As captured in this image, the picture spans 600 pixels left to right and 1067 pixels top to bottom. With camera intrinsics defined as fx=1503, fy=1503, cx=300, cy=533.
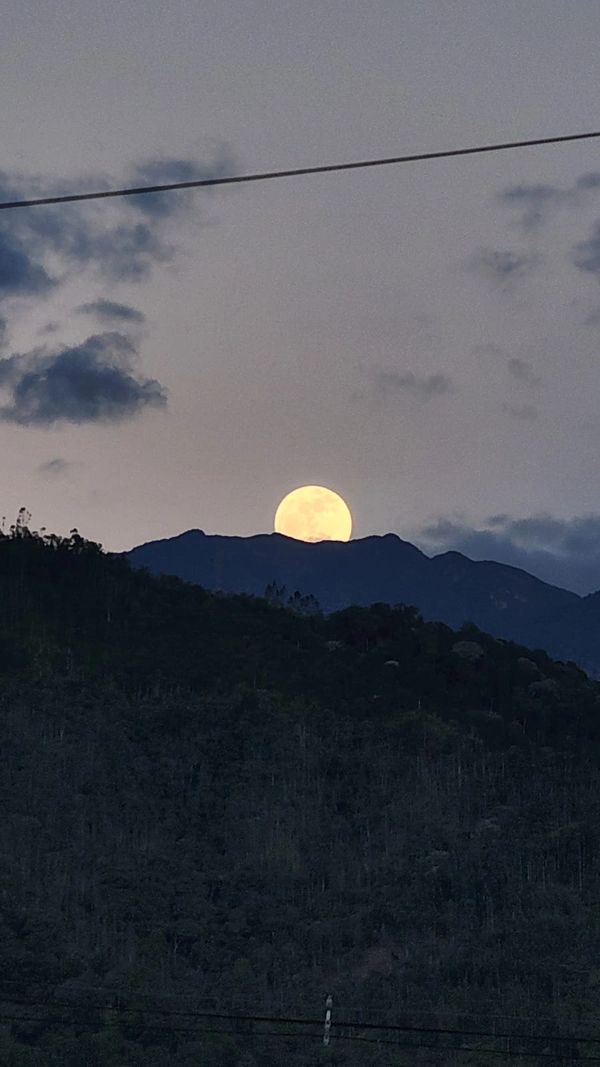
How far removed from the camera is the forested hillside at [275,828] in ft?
162

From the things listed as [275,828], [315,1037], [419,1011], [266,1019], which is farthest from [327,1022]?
[275,828]

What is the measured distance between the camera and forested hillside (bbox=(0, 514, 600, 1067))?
4941 centimetres

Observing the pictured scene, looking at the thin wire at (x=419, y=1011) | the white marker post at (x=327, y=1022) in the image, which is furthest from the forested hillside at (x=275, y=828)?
the white marker post at (x=327, y=1022)

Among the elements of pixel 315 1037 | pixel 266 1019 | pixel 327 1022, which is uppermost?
pixel 327 1022

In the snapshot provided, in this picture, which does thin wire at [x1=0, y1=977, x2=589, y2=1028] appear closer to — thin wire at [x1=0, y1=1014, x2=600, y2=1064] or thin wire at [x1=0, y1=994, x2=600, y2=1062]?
thin wire at [x1=0, y1=994, x2=600, y2=1062]

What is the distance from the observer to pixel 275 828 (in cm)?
6431

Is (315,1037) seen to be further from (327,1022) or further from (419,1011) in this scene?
(419,1011)

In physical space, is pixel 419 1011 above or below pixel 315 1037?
above

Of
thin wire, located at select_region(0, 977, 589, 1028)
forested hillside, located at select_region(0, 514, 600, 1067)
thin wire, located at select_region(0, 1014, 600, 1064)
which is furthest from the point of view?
forested hillside, located at select_region(0, 514, 600, 1067)

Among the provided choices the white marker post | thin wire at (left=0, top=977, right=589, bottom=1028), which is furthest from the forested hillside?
the white marker post

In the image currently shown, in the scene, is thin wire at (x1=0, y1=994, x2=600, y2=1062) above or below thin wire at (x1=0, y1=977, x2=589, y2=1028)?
below

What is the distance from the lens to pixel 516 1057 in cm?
Answer: 4575

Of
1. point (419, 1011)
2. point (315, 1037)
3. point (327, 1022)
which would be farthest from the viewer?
point (419, 1011)

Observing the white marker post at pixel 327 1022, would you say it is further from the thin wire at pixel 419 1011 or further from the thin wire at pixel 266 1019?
the thin wire at pixel 419 1011
